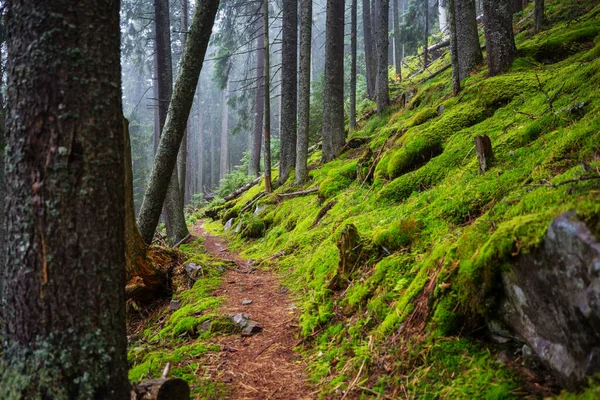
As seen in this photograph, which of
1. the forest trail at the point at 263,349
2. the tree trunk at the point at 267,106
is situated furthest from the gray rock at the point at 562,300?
the tree trunk at the point at 267,106

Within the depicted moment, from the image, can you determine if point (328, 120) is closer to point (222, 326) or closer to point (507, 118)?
point (507, 118)

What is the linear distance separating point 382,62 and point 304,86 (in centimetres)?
362

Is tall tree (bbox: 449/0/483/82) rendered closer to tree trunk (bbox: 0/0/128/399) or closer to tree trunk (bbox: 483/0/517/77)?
tree trunk (bbox: 483/0/517/77)

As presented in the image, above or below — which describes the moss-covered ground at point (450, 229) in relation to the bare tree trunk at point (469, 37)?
below

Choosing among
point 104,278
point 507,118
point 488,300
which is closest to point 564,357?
point 488,300

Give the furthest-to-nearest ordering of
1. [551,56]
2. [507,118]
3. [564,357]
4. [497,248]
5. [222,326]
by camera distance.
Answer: [551,56], [507,118], [222,326], [497,248], [564,357]

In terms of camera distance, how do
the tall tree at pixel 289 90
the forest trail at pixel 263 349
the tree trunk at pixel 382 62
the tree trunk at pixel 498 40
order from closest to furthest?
the forest trail at pixel 263 349, the tree trunk at pixel 498 40, the tall tree at pixel 289 90, the tree trunk at pixel 382 62

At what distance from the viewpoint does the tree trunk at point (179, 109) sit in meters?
6.11

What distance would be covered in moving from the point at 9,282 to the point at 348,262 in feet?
10.4

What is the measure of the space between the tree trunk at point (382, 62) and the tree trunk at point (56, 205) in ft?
40.2

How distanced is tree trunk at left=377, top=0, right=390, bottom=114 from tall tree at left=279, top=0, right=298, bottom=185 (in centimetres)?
295

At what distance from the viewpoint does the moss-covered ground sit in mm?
2430

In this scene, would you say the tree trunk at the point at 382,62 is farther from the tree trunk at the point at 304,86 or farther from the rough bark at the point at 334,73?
the tree trunk at the point at 304,86

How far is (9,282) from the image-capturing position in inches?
79.3
